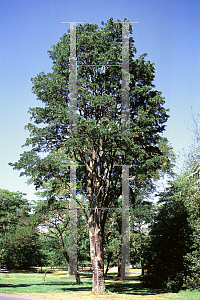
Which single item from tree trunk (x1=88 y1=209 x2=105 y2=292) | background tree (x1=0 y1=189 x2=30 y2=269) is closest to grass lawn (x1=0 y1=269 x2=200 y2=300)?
tree trunk (x1=88 y1=209 x2=105 y2=292)

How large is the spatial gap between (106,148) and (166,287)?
9.13 metres

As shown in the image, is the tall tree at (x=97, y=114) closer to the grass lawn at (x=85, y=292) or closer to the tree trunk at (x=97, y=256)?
the tree trunk at (x=97, y=256)

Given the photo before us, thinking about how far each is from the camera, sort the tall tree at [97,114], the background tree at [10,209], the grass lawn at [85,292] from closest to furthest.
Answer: the grass lawn at [85,292] < the tall tree at [97,114] < the background tree at [10,209]

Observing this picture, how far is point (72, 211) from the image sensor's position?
689 inches

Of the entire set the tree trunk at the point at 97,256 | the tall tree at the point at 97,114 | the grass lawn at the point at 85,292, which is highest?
the tall tree at the point at 97,114

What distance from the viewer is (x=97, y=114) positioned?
51.1ft

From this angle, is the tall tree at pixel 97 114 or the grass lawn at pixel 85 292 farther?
the tall tree at pixel 97 114

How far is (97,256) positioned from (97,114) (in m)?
7.51

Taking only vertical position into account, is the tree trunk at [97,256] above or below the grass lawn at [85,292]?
above

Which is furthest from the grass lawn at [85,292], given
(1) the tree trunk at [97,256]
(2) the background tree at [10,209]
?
(2) the background tree at [10,209]

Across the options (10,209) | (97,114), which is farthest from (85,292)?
(10,209)

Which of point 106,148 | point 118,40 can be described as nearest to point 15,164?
point 106,148

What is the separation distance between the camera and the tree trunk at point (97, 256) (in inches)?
573

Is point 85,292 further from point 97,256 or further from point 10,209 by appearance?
point 10,209
